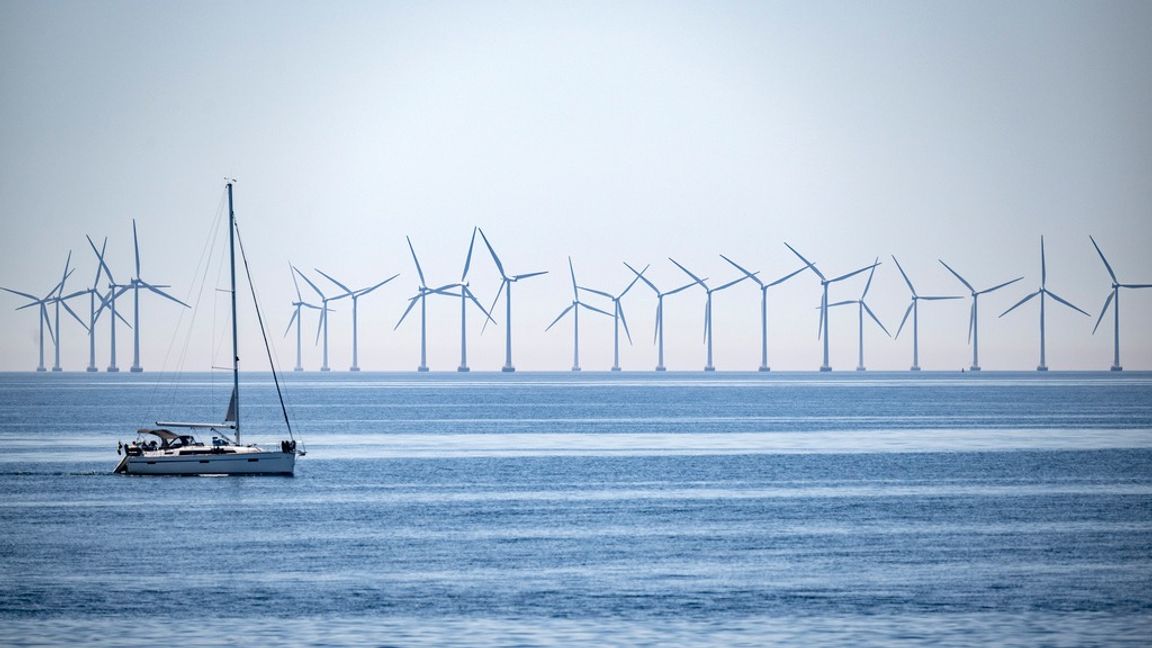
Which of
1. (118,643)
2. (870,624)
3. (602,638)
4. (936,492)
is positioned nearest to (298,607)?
(118,643)

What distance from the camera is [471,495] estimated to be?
79062mm

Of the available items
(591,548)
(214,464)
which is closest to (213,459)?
(214,464)

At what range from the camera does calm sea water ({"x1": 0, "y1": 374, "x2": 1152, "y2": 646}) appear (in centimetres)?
4172

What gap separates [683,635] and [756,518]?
1107 inches

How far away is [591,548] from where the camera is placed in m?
57.0

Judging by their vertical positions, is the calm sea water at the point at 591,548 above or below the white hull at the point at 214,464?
below

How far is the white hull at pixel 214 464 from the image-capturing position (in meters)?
89.2

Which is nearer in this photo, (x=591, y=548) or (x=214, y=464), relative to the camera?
(x=591, y=548)

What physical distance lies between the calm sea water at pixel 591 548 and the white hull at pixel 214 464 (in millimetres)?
878

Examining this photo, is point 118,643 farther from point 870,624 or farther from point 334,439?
point 334,439

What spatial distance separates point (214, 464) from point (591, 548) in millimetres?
38193

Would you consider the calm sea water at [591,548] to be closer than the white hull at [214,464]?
Yes

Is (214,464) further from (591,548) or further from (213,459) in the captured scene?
(591,548)

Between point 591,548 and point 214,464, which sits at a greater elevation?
point 214,464
